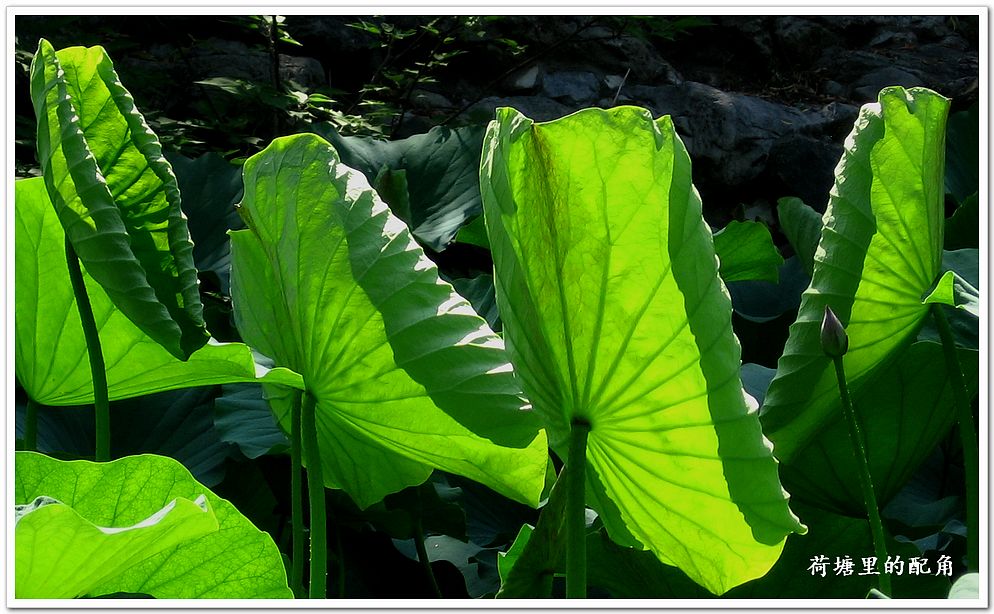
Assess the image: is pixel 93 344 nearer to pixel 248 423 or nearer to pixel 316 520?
pixel 316 520

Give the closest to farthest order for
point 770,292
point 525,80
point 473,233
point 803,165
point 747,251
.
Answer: point 747,251 → point 473,233 → point 770,292 → point 803,165 → point 525,80

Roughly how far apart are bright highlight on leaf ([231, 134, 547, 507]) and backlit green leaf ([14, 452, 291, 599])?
91 millimetres

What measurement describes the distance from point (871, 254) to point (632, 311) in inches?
7.9

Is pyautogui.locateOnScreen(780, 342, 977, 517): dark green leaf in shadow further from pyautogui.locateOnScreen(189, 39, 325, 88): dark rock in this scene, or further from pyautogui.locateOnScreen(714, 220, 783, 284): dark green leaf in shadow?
pyautogui.locateOnScreen(189, 39, 325, 88): dark rock

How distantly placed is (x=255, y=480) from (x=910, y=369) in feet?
1.89

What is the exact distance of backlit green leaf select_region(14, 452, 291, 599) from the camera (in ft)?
1.78

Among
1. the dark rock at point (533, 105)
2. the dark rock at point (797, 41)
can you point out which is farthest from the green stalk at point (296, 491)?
the dark rock at point (797, 41)

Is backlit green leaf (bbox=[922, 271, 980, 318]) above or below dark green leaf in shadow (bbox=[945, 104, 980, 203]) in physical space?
below

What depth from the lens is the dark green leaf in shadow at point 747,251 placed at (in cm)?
130

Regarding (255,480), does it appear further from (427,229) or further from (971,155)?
(971,155)

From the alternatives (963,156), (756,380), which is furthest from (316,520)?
(963,156)

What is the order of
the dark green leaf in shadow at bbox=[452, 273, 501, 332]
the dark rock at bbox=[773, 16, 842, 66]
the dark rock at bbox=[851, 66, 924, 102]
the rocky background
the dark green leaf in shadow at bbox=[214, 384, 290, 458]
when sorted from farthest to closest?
the dark rock at bbox=[773, 16, 842, 66] < the dark rock at bbox=[851, 66, 924, 102] < the rocky background < the dark green leaf in shadow at bbox=[452, 273, 501, 332] < the dark green leaf in shadow at bbox=[214, 384, 290, 458]

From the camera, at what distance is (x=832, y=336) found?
539mm

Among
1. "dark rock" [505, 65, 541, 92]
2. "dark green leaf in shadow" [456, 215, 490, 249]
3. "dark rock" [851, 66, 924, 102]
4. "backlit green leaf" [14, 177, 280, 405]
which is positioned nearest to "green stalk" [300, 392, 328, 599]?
"backlit green leaf" [14, 177, 280, 405]
